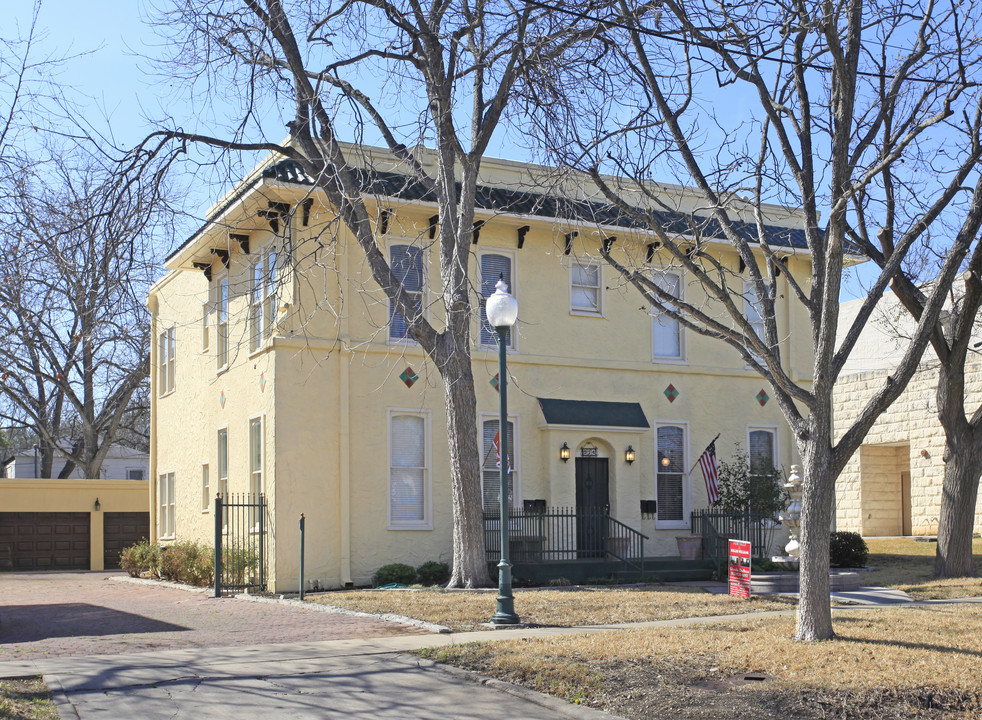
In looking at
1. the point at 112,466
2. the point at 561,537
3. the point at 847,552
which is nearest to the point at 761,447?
the point at 847,552

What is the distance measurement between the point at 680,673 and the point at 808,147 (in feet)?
18.7

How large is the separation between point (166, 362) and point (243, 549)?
968 centimetres

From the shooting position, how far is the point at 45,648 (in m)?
10.9

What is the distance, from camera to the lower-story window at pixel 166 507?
26438mm

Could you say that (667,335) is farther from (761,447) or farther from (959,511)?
(959,511)

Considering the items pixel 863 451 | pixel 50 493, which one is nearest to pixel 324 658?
pixel 863 451

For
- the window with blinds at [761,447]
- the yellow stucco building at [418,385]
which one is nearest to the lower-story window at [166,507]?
the yellow stucco building at [418,385]

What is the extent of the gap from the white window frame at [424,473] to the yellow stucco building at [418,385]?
0.10ft

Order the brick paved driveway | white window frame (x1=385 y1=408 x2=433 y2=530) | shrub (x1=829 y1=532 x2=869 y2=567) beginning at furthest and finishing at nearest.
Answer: shrub (x1=829 y1=532 x2=869 y2=567)
white window frame (x1=385 y1=408 x2=433 y2=530)
the brick paved driveway

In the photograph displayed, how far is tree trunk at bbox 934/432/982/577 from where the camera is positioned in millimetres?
17766

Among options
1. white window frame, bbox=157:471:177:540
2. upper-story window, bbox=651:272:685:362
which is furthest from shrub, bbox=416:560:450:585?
white window frame, bbox=157:471:177:540

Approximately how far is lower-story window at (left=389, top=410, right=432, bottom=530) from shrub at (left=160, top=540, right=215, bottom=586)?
3.62m

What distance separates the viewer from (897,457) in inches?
1177

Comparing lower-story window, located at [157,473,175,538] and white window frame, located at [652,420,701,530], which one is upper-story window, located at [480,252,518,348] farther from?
lower-story window, located at [157,473,175,538]
